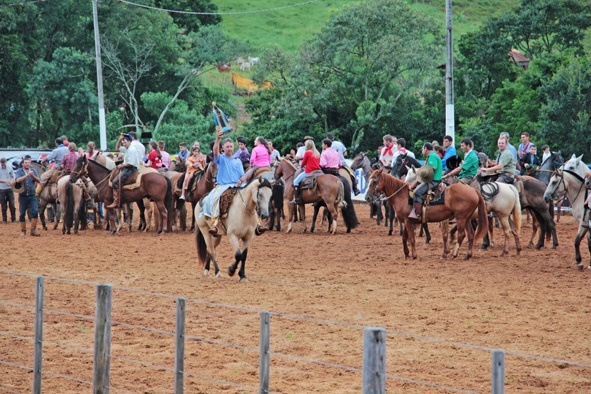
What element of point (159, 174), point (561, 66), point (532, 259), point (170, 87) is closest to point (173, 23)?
point (170, 87)

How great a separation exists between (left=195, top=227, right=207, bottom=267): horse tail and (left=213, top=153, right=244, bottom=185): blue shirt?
4.01 feet

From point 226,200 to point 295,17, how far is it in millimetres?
75404

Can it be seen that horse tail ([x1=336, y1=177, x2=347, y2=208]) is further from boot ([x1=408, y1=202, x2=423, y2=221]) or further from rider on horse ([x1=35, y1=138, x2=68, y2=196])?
rider on horse ([x1=35, y1=138, x2=68, y2=196])

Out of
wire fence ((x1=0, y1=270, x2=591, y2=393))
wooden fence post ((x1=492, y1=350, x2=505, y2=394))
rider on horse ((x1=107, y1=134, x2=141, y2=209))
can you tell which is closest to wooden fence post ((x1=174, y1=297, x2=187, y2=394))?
wire fence ((x1=0, y1=270, x2=591, y2=393))

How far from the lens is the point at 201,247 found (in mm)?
17062

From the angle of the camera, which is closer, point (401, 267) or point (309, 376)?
point (309, 376)

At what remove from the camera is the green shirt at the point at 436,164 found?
19312 mm

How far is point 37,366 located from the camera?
882 centimetres

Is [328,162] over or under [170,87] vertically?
under

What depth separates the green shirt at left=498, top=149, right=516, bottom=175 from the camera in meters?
21.2

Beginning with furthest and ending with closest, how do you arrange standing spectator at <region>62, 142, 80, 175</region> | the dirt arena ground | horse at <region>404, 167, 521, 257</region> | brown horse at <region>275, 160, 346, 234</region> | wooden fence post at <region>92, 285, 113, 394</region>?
1. standing spectator at <region>62, 142, 80, 175</region>
2. brown horse at <region>275, 160, 346, 234</region>
3. horse at <region>404, 167, 521, 257</region>
4. the dirt arena ground
5. wooden fence post at <region>92, 285, 113, 394</region>

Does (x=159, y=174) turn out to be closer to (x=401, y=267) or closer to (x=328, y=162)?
(x=328, y=162)

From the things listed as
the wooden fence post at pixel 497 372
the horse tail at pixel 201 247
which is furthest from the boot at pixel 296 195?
the wooden fence post at pixel 497 372

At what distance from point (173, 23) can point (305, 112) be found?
20113 millimetres
